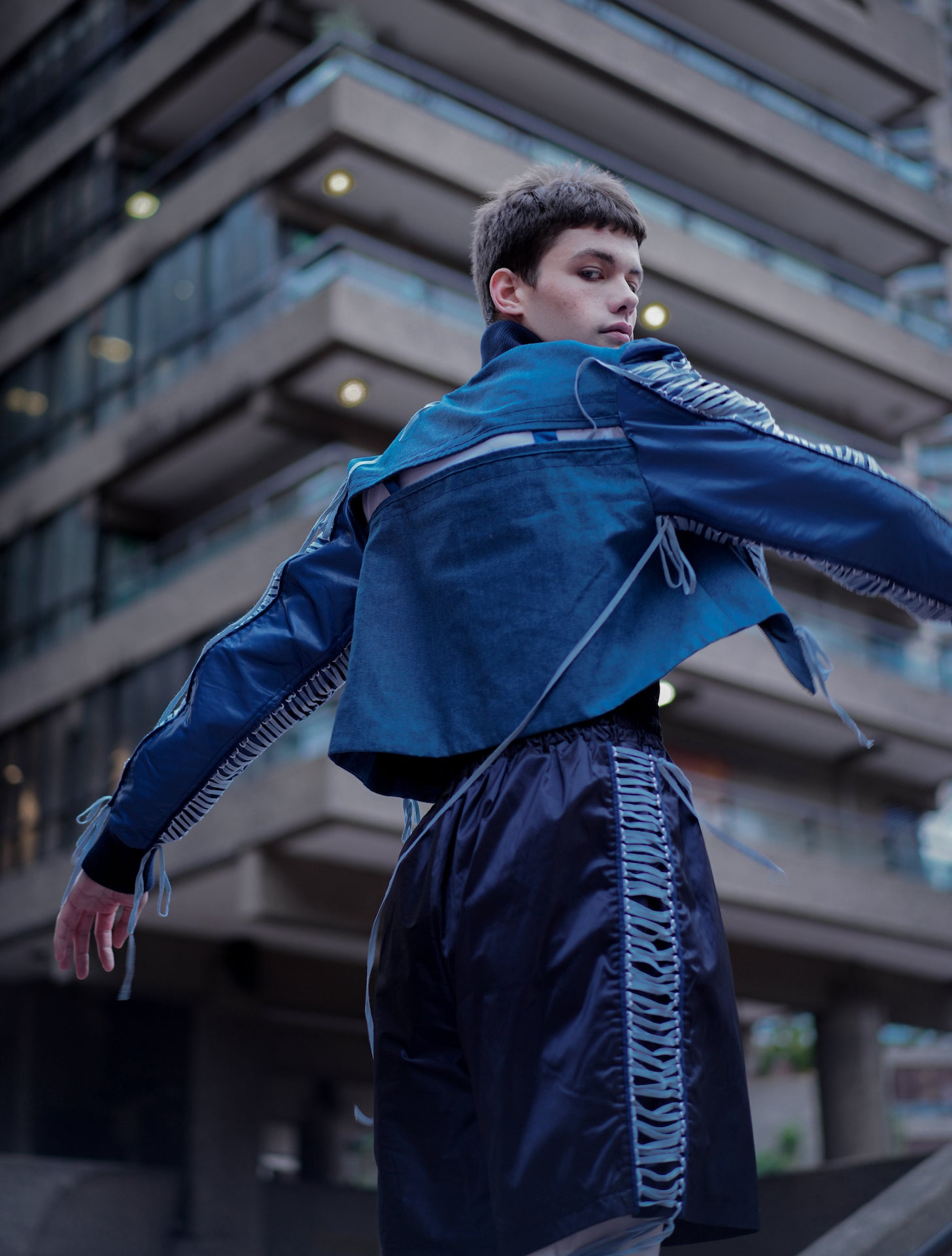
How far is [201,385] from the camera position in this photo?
894 inches

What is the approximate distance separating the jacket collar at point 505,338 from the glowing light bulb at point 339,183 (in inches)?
810

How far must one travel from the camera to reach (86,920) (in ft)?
7.94

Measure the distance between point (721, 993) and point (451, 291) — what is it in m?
20.1

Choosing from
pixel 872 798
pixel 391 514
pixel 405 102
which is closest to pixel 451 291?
pixel 405 102

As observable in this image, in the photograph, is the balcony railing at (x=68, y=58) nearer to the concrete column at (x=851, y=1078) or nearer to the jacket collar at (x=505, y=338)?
the concrete column at (x=851, y=1078)

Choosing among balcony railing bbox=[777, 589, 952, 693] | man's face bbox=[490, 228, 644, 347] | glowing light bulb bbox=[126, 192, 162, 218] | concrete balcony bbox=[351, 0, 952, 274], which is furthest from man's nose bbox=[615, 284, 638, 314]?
glowing light bulb bbox=[126, 192, 162, 218]

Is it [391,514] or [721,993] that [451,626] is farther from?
[721,993]

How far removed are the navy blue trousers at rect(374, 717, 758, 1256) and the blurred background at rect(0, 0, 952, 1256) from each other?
1607cm

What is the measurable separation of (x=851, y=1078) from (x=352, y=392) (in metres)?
12.9

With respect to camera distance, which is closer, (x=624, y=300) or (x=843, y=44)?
(x=624, y=300)

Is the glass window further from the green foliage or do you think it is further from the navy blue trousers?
the green foliage

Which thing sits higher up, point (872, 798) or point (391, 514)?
point (872, 798)

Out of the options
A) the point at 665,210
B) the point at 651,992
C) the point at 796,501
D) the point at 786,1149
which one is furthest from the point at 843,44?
the point at 786,1149

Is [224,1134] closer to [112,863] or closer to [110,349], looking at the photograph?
[110,349]
